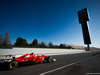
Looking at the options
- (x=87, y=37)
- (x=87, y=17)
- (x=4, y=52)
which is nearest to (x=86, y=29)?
(x=87, y=37)

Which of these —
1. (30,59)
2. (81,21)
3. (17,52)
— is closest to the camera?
(30,59)

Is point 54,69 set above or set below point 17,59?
below

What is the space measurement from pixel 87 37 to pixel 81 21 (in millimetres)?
15609

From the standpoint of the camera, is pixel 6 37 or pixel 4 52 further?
pixel 6 37

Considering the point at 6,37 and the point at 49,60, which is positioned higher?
the point at 6,37

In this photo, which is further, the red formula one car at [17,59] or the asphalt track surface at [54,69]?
the red formula one car at [17,59]

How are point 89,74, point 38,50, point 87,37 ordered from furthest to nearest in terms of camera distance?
1. point 87,37
2. point 38,50
3. point 89,74

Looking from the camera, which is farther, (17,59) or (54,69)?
(17,59)

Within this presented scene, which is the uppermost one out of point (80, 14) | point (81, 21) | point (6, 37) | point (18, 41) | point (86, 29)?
point (80, 14)

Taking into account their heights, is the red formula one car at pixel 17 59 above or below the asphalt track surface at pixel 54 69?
above

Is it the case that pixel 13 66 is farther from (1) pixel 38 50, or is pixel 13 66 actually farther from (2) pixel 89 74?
(1) pixel 38 50

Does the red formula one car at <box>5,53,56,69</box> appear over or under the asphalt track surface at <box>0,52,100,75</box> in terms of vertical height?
over

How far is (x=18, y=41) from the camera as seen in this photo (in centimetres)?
4081

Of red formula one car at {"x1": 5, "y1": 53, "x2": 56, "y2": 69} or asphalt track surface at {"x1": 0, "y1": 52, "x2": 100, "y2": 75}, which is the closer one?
asphalt track surface at {"x1": 0, "y1": 52, "x2": 100, "y2": 75}
